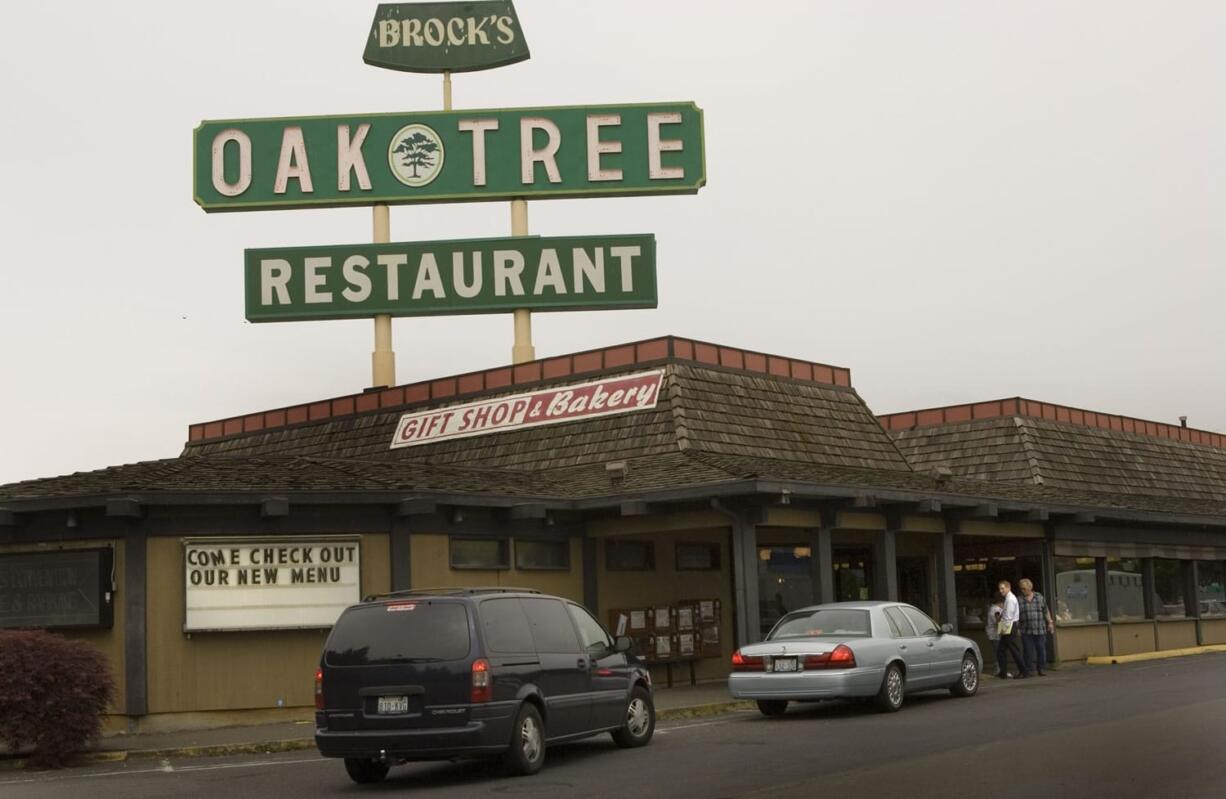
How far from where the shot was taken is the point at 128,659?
20656 millimetres

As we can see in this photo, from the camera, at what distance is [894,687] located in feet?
63.2

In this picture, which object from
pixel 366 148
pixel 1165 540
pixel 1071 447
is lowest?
pixel 1165 540

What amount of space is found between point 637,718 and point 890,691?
445cm

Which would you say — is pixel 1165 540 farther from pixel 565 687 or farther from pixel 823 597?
pixel 565 687

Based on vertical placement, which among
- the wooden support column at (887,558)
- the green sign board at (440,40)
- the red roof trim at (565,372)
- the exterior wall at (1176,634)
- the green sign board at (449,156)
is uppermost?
the green sign board at (440,40)

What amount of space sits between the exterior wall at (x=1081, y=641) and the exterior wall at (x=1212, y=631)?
5596 mm

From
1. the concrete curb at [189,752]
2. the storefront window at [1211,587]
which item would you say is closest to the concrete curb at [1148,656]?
the storefront window at [1211,587]

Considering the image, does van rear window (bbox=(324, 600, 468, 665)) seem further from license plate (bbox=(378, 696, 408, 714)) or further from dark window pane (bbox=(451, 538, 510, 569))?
dark window pane (bbox=(451, 538, 510, 569))

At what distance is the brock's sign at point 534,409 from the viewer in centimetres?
2858

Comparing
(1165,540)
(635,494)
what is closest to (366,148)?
(635,494)

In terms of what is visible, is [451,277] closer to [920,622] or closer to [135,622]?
[135,622]

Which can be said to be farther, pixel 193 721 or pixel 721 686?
pixel 721 686

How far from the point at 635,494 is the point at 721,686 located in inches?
160

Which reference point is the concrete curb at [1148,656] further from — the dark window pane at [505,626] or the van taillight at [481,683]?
the van taillight at [481,683]
